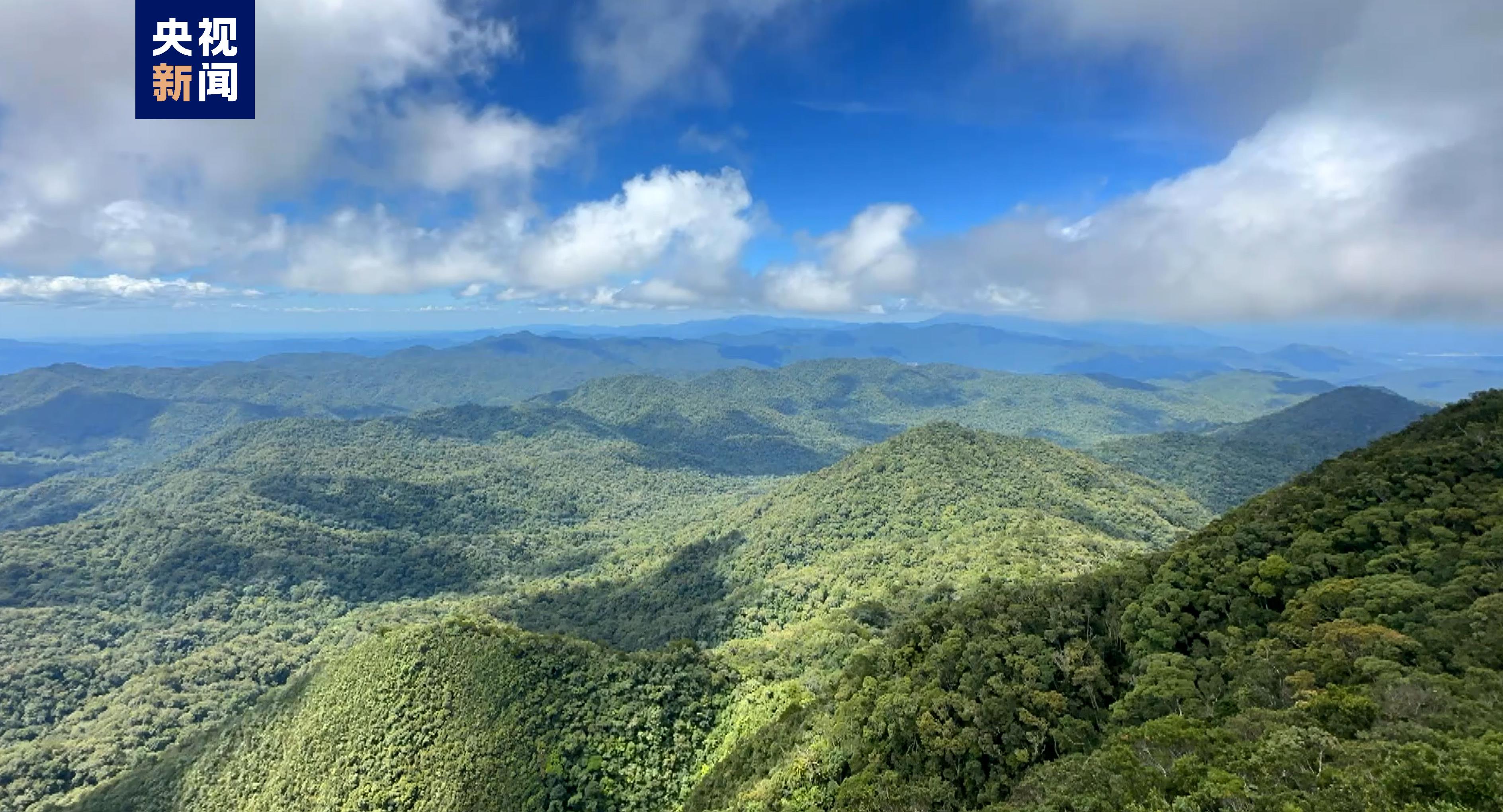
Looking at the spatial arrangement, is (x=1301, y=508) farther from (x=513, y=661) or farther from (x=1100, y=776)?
(x=513, y=661)

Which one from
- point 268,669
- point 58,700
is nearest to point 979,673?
point 268,669

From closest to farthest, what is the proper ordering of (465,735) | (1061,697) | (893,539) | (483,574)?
(1061,697), (465,735), (893,539), (483,574)

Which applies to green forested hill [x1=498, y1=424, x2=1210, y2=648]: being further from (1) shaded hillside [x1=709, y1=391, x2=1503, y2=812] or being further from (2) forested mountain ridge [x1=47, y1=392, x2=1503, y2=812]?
(1) shaded hillside [x1=709, y1=391, x2=1503, y2=812]

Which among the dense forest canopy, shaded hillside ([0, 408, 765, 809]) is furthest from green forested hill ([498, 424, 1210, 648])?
shaded hillside ([0, 408, 765, 809])

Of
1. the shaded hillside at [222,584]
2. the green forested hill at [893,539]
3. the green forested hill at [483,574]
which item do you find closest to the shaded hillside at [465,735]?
the green forested hill at [483,574]

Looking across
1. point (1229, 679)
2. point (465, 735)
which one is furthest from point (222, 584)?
point (1229, 679)

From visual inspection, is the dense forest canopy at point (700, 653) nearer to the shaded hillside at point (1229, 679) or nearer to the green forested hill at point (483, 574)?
the shaded hillside at point (1229, 679)

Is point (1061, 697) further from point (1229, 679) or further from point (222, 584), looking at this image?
point (222, 584)

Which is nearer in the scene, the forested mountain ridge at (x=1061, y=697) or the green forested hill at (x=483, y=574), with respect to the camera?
the forested mountain ridge at (x=1061, y=697)
